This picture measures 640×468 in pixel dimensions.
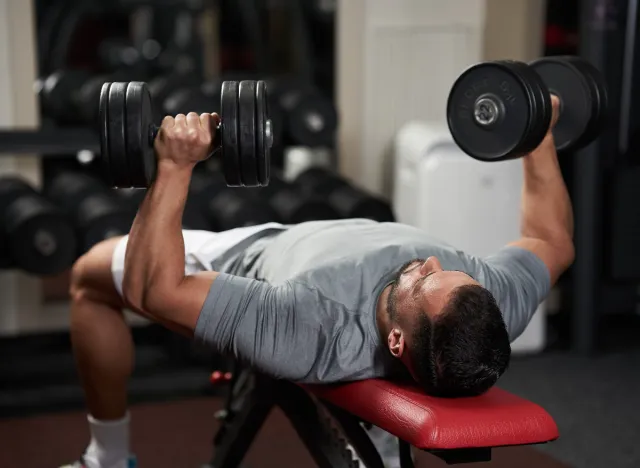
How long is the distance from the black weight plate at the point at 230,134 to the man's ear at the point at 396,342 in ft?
1.34

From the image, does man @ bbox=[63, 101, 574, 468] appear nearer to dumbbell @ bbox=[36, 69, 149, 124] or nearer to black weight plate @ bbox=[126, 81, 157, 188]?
black weight plate @ bbox=[126, 81, 157, 188]

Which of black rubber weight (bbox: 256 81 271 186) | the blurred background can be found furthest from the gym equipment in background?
black rubber weight (bbox: 256 81 271 186)

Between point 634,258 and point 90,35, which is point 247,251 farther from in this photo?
point 90,35

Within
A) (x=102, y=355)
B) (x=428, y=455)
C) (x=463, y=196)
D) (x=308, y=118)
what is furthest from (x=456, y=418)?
(x=308, y=118)

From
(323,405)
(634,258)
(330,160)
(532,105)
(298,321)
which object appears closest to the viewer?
(298,321)

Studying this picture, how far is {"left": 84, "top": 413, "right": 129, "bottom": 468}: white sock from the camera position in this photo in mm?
2061

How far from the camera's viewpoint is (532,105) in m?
1.83

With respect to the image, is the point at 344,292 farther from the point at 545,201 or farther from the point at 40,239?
the point at 40,239

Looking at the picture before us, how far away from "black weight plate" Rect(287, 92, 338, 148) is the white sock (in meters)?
1.43

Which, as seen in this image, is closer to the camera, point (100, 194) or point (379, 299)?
point (379, 299)

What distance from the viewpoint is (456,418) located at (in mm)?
1457

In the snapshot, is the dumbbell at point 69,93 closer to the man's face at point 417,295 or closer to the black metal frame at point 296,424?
the black metal frame at point 296,424

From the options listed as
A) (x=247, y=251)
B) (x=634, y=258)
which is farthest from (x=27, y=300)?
(x=634, y=258)

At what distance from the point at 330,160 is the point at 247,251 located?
187 centimetres
